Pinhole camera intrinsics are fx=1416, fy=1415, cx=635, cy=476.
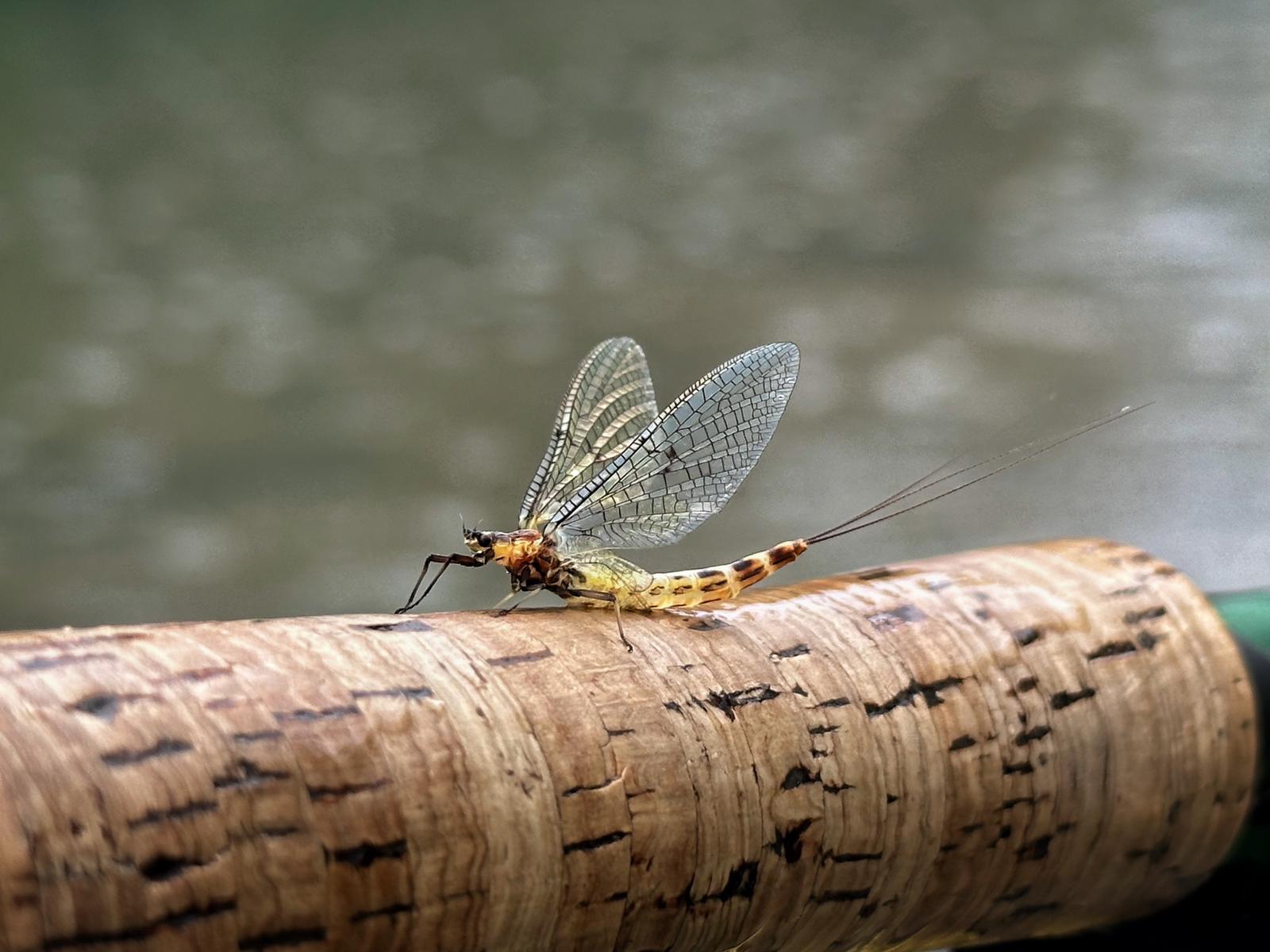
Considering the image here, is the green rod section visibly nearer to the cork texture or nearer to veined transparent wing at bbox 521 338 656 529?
the cork texture

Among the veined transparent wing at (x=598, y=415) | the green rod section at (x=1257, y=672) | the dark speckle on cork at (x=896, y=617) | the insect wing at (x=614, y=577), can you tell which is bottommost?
the green rod section at (x=1257, y=672)

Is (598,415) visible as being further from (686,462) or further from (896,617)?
(896,617)

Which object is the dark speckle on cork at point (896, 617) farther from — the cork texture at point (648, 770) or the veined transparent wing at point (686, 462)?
the veined transparent wing at point (686, 462)

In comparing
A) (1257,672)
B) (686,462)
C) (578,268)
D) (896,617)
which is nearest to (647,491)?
(686,462)

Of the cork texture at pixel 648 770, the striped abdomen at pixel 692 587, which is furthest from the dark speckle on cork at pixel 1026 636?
the striped abdomen at pixel 692 587

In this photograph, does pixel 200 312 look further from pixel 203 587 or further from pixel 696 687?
pixel 696 687

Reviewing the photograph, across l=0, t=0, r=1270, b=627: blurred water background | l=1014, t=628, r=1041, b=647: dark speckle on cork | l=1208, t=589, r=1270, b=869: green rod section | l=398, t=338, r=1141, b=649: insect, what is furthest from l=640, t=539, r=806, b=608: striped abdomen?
l=0, t=0, r=1270, b=627: blurred water background

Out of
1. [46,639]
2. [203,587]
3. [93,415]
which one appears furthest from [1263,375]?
[46,639]
